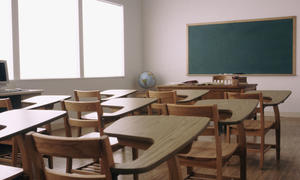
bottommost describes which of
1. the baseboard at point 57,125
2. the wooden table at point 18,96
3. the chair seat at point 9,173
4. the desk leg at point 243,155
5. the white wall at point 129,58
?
the baseboard at point 57,125

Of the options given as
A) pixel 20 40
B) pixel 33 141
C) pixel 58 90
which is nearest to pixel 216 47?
pixel 58 90

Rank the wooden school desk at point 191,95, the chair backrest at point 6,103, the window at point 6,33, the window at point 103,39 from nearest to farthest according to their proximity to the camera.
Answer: the chair backrest at point 6,103
the wooden school desk at point 191,95
the window at point 6,33
the window at point 103,39

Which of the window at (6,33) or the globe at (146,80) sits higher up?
the window at (6,33)

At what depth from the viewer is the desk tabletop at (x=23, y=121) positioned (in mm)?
1407

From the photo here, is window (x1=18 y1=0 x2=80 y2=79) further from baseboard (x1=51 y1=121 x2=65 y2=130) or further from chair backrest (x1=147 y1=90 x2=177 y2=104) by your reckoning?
chair backrest (x1=147 y1=90 x2=177 y2=104)

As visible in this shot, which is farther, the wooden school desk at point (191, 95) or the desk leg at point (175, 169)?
the wooden school desk at point (191, 95)

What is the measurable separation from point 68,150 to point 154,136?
13.5 inches

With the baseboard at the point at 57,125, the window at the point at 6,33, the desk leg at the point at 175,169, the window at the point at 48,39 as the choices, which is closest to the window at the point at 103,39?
the window at the point at 48,39

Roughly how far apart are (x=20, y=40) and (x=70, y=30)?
1117 mm

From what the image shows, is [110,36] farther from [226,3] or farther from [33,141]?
[33,141]

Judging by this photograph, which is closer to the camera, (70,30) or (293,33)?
(70,30)

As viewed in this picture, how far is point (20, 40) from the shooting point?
16.4ft

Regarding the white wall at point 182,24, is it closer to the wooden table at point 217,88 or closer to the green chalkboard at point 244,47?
the green chalkboard at point 244,47

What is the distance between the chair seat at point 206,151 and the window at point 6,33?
11.9ft
